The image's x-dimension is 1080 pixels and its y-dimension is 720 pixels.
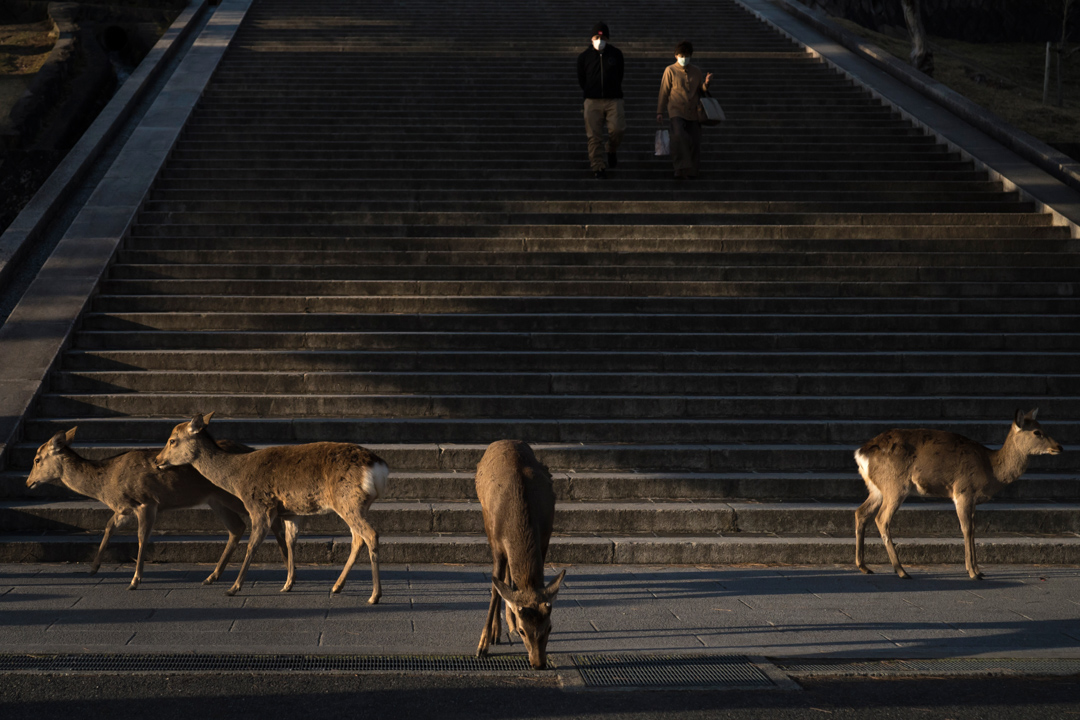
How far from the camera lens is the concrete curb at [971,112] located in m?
13.5

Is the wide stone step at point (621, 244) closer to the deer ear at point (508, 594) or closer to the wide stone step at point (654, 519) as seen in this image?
the wide stone step at point (654, 519)

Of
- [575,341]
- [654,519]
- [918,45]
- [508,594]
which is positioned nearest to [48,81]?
[575,341]

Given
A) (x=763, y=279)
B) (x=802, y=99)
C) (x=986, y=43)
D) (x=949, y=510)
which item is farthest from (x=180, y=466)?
(x=986, y=43)

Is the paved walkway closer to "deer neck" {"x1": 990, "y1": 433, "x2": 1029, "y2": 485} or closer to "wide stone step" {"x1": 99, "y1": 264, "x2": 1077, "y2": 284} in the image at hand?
"deer neck" {"x1": 990, "y1": 433, "x2": 1029, "y2": 485}

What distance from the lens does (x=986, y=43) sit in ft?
137

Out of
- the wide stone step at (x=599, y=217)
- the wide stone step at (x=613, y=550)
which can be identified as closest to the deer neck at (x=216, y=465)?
the wide stone step at (x=613, y=550)

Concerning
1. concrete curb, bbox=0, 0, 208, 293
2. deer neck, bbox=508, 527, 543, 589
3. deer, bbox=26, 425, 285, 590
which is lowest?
deer, bbox=26, 425, 285, 590

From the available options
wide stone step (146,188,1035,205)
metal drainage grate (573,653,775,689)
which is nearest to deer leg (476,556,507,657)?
metal drainage grate (573,653,775,689)

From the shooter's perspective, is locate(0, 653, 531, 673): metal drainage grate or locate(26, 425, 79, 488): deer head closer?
locate(0, 653, 531, 673): metal drainage grate

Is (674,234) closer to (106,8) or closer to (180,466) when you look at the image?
(180,466)

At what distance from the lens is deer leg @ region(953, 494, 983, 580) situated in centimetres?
700

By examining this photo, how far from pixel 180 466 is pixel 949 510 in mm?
6045

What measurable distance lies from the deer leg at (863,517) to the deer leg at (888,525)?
0.21 ft

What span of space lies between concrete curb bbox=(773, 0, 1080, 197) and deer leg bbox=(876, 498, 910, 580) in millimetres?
8182
